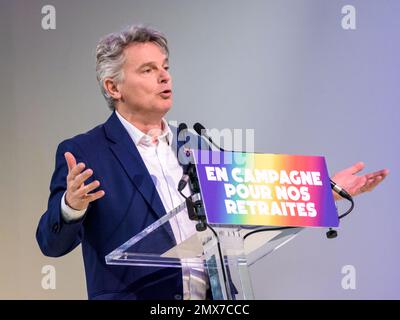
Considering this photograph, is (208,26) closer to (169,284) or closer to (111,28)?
(111,28)

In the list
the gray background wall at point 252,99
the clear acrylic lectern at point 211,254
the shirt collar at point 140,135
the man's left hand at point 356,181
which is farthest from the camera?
the gray background wall at point 252,99

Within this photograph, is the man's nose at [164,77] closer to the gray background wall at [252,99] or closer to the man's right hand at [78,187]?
the man's right hand at [78,187]

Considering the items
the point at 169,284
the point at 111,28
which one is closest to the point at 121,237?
the point at 169,284

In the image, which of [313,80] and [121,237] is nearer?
[121,237]

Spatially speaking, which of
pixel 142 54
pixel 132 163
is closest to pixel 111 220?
pixel 132 163


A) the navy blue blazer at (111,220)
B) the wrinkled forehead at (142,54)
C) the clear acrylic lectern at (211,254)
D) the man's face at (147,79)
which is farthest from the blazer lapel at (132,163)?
the clear acrylic lectern at (211,254)

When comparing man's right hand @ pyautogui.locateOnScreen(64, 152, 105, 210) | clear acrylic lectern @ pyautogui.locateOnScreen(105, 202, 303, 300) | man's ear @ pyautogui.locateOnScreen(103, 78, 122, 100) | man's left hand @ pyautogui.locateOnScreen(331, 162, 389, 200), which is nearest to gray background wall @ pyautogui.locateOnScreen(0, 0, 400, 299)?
man's ear @ pyautogui.locateOnScreen(103, 78, 122, 100)

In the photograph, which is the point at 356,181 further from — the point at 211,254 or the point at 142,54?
the point at 142,54

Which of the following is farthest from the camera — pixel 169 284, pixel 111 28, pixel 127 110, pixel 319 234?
pixel 319 234

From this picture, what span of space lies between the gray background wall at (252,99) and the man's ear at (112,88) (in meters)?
0.64

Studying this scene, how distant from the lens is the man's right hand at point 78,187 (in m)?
2.01

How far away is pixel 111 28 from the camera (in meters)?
3.36

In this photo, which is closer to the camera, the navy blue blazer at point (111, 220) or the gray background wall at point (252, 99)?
the navy blue blazer at point (111, 220)
